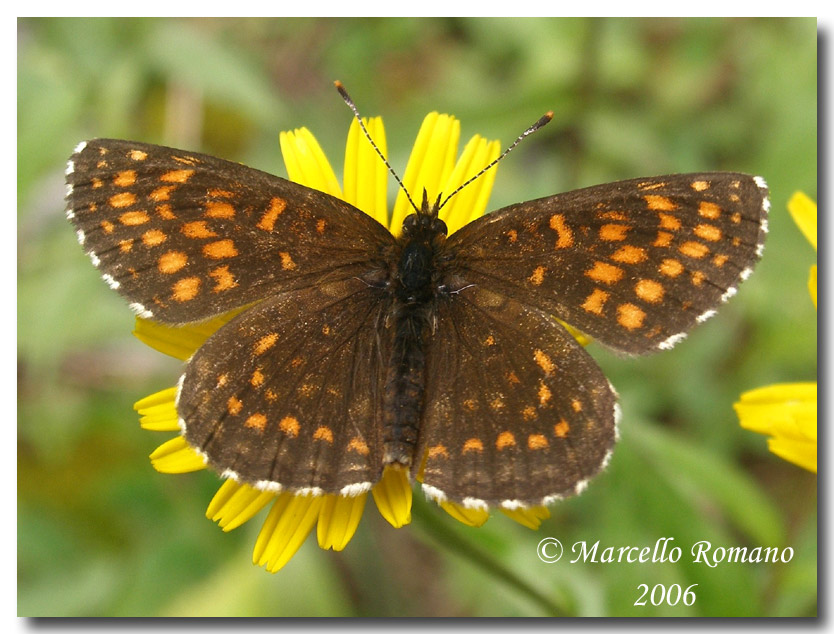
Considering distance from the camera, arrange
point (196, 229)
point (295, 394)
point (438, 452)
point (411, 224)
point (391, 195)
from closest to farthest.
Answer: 1. point (438, 452)
2. point (295, 394)
3. point (196, 229)
4. point (411, 224)
5. point (391, 195)

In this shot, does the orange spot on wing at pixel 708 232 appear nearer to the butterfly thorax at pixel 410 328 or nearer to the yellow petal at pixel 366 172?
the butterfly thorax at pixel 410 328

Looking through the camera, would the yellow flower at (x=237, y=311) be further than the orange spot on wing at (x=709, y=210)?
Yes

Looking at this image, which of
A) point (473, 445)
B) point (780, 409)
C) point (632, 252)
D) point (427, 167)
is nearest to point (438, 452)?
point (473, 445)

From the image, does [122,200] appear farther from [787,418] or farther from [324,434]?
[787,418]

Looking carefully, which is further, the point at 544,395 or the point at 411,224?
the point at 411,224

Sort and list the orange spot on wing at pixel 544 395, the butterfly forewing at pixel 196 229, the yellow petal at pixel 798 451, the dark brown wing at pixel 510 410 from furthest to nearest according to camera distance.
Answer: the yellow petal at pixel 798 451, the butterfly forewing at pixel 196 229, the orange spot on wing at pixel 544 395, the dark brown wing at pixel 510 410

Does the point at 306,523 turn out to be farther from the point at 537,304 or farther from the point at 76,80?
the point at 76,80

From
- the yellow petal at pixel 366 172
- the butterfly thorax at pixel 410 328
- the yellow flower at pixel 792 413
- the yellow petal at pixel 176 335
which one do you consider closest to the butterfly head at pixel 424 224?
the butterfly thorax at pixel 410 328

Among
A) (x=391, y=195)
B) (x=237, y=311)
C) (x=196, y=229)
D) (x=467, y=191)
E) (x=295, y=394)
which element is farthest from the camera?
(x=391, y=195)
